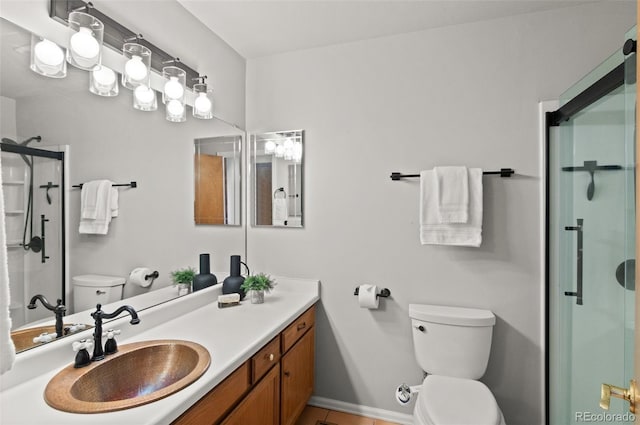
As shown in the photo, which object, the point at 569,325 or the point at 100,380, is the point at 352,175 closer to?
the point at 569,325

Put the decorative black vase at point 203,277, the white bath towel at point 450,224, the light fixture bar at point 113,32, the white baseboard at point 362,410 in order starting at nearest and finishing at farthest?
the light fixture bar at point 113,32, the white bath towel at point 450,224, the decorative black vase at point 203,277, the white baseboard at point 362,410

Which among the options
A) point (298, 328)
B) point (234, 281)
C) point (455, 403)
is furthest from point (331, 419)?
point (234, 281)

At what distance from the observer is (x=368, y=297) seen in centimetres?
199

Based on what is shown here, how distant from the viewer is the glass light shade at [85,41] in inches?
48.7

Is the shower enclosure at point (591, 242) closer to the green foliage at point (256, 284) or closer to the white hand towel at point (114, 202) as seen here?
the green foliage at point (256, 284)

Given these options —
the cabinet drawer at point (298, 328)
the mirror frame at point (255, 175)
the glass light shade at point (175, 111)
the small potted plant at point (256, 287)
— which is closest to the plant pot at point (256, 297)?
the small potted plant at point (256, 287)

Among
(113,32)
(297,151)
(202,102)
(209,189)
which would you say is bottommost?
(209,189)

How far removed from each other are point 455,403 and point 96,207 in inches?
71.1

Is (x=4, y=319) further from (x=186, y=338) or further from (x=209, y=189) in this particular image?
(x=209, y=189)

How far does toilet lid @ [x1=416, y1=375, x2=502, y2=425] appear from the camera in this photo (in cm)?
138

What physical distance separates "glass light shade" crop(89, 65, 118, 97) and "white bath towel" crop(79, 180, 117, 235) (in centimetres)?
38

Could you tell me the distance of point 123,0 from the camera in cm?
148

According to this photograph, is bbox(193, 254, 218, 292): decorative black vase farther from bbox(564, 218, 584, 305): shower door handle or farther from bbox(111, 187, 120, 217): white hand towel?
bbox(564, 218, 584, 305): shower door handle

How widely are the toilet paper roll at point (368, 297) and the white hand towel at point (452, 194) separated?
598mm
